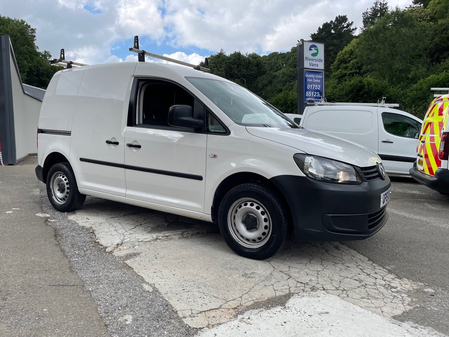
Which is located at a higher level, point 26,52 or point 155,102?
point 26,52

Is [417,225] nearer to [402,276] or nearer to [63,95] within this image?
[402,276]

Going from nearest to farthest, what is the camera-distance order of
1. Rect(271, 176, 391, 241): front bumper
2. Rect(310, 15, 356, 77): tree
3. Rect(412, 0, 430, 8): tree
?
Rect(271, 176, 391, 241): front bumper < Rect(412, 0, 430, 8): tree < Rect(310, 15, 356, 77): tree

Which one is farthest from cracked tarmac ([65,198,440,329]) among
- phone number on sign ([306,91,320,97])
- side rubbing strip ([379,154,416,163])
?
phone number on sign ([306,91,320,97])

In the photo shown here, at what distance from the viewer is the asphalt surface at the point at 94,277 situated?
2.62 metres

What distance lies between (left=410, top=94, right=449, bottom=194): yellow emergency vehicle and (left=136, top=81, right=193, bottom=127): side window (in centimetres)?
430

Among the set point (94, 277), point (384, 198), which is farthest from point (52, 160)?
point (384, 198)

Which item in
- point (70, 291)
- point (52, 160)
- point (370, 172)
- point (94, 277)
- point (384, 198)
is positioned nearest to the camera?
point (70, 291)

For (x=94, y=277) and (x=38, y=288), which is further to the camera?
(x=94, y=277)

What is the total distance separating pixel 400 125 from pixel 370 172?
6.06m

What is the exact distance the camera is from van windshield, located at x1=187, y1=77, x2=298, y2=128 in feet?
13.4

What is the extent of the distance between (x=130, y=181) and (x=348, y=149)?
99.5 inches

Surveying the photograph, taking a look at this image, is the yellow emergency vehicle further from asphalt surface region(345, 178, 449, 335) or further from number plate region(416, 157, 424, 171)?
asphalt surface region(345, 178, 449, 335)

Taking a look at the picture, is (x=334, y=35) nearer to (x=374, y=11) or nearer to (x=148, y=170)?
(x=374, y=11)

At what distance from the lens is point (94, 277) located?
3.35 meters
